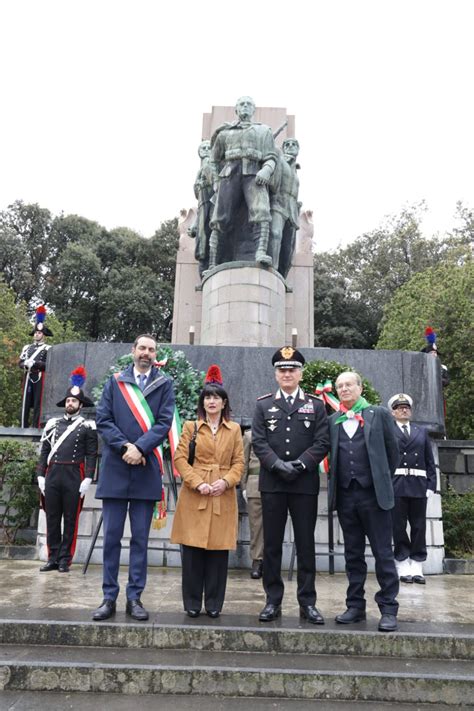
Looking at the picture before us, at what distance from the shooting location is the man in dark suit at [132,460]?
483cm

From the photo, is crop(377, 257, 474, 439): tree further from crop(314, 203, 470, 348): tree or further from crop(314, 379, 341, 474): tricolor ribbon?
crop(314, 379, 341, 474): tricolor ribbon

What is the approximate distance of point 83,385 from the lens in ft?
26.5

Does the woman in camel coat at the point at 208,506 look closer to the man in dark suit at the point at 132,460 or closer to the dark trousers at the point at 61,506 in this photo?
the man in dark suit at the point at 132,460

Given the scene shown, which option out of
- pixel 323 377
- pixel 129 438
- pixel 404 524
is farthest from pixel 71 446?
pixel 404 524

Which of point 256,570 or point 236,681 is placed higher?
point 256,570

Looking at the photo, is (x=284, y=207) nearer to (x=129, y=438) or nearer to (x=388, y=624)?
(x=129, y=438)

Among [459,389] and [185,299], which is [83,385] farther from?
[459,389]

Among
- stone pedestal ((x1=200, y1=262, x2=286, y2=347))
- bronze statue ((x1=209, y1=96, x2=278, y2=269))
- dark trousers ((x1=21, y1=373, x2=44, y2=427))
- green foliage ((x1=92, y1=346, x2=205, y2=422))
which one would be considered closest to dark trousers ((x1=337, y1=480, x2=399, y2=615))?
green foliage ((x1=92, y1=346, x2=205, y2=422))

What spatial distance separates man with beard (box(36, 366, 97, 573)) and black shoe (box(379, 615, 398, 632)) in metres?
3.78

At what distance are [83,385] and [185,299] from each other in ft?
28.3

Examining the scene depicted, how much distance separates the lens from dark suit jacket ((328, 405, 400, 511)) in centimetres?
484

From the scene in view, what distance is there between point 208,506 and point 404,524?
3.25 meters

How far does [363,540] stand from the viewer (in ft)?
16.6

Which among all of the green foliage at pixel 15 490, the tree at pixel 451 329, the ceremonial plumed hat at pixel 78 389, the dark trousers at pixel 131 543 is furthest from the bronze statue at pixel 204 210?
the tree at pixel 451 329
